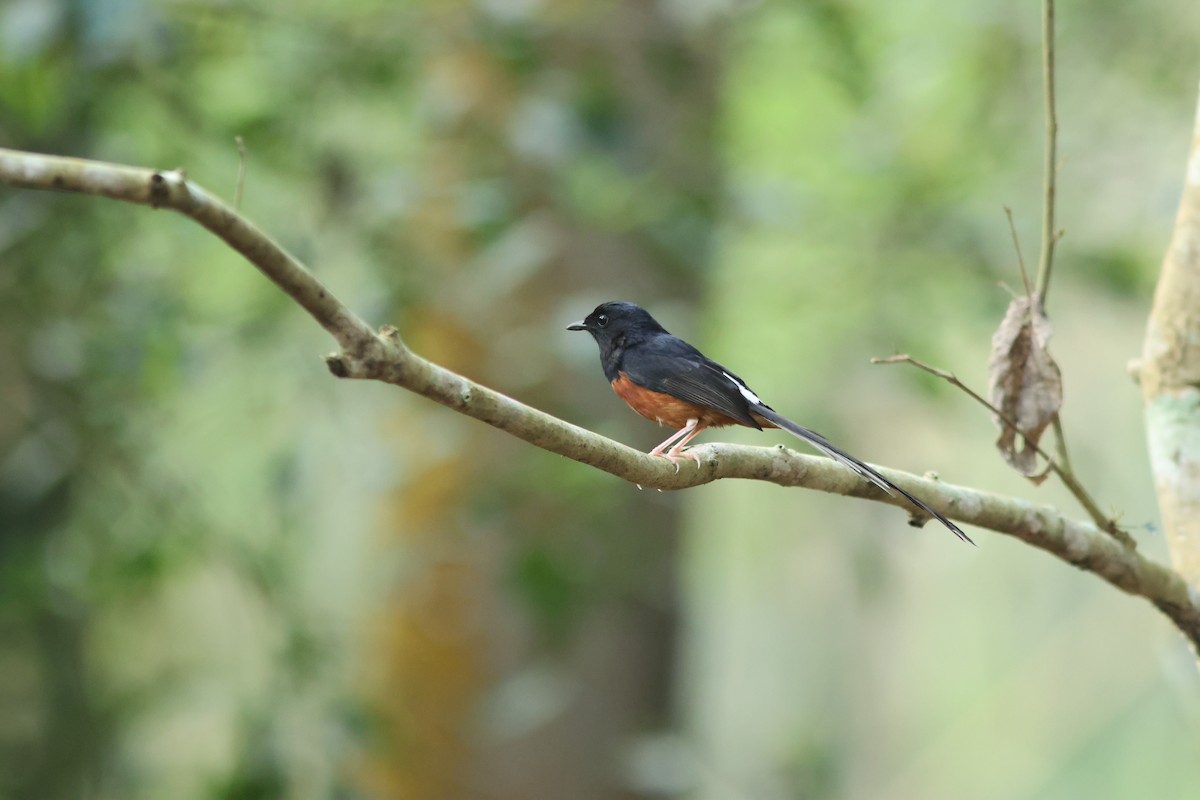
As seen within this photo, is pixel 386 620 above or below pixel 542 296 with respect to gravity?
below

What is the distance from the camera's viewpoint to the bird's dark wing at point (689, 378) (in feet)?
8.71

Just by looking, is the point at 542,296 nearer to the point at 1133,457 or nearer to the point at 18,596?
the point at 18,596

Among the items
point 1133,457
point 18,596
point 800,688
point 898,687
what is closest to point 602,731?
point 18,596

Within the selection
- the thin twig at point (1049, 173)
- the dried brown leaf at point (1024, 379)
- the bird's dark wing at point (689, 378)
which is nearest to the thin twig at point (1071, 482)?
the dried brown leaf at point (1024, 379)

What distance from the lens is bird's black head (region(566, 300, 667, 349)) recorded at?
297 cm

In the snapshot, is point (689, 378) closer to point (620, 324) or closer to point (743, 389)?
point (743, 389)

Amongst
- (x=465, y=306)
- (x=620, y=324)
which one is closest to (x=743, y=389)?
(x=620, y=324)

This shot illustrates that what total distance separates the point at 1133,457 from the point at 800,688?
7380mm

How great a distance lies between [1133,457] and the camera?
1063 cm

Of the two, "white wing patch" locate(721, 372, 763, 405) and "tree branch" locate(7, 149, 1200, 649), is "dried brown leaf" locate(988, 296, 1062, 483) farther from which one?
"white wing patch" locate(721, 372, 763, 405)

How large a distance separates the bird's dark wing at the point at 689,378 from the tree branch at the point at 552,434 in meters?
0.50

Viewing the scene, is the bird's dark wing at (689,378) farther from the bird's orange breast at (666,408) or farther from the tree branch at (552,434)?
the tree branch at (552,434)

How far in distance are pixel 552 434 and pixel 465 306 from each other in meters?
3.49

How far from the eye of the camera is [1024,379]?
96.2 inches
